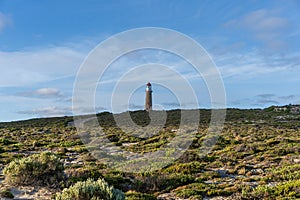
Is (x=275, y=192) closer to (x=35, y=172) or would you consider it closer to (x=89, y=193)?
(x=89, y=193)

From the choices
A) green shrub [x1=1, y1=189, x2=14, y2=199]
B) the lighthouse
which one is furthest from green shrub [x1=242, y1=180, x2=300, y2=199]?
the lighthouse

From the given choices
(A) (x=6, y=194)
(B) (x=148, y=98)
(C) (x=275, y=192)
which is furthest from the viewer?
(B) (x=148, y=98)

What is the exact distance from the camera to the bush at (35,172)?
13.0 m

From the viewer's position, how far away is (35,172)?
13.2 metres

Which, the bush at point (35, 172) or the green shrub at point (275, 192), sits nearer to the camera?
the green shrub at point (275, 192)

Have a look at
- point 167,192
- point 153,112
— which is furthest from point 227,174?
point 153,112

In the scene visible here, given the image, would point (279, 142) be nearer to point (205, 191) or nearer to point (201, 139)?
point (201, 139)

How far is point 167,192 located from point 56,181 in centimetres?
438

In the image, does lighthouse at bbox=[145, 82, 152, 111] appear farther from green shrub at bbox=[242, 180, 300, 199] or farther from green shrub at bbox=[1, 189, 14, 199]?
green shrub at bbox=[1, 189, 14, 199]

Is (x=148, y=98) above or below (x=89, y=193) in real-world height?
above

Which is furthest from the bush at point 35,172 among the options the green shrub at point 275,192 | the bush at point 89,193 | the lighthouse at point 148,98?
the lighthouse at point 148,98

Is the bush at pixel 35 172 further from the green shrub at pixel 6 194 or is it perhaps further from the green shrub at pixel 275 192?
the green shrub at pixel 275 192

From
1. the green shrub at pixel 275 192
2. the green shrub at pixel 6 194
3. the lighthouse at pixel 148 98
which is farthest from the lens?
the lighthouse at pixel 148 98

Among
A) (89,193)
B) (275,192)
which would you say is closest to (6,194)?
(89,193)
